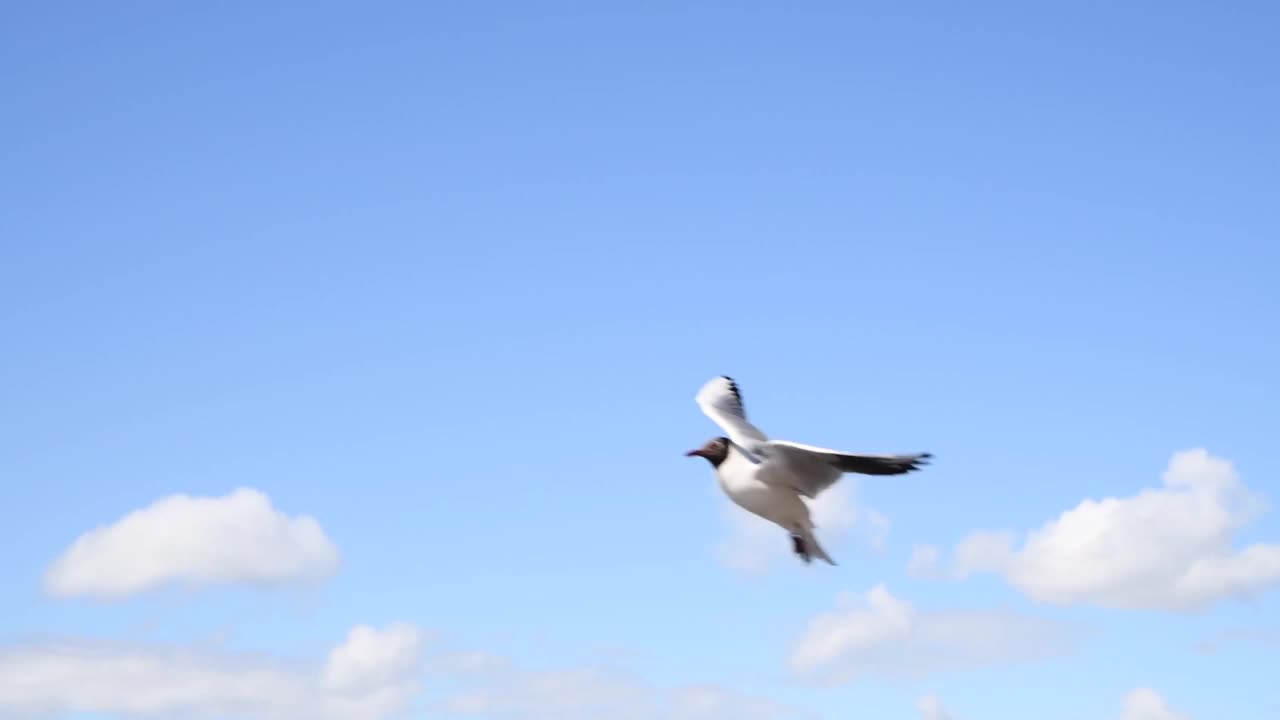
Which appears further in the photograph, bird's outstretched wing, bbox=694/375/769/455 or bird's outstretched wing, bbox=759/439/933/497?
bird's outstretched wing, bbox=694/375/769/455

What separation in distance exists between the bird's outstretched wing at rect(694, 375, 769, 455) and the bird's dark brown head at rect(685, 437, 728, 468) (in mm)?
218

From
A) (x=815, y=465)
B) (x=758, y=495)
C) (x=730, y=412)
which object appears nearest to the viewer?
(x=815, y=465)

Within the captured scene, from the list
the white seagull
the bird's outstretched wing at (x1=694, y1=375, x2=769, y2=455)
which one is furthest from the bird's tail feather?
the bird's outstretched wing at (x1=694, y1=375, x2=769, y2=455)

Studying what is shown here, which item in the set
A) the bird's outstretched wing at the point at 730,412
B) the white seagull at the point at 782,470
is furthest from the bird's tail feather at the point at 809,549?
the bird's outstretched wing at the point at 730,412

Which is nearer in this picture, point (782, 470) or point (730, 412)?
point (782, 470)

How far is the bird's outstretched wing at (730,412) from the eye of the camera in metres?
27.4

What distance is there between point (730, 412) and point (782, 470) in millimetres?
6309

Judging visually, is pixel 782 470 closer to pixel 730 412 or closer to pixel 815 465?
pixel 815 465

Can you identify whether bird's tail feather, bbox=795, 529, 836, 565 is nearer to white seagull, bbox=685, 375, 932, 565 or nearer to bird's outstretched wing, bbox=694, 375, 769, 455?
white seagull, bbox=685, 375, 932, 565

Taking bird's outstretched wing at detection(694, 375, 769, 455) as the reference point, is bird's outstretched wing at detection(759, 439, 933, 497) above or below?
below

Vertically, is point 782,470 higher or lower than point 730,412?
lower

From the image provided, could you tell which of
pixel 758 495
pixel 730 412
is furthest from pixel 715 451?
pixel 730 412

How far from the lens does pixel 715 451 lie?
27828 millimetres

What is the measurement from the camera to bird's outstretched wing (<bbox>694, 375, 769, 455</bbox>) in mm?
27431
